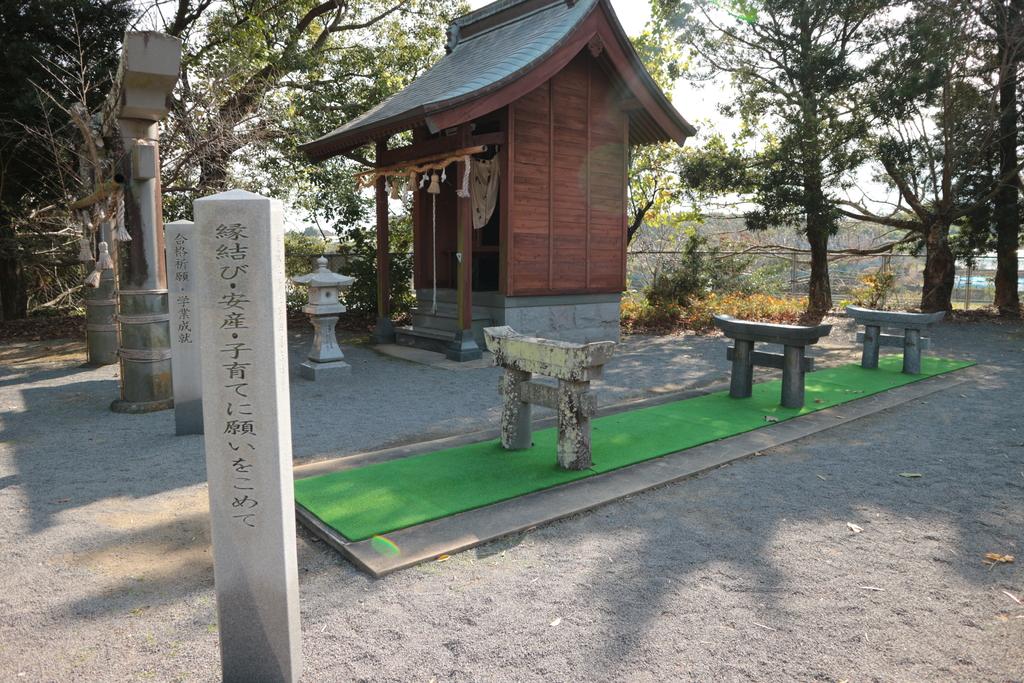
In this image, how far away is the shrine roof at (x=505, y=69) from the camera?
850 cm

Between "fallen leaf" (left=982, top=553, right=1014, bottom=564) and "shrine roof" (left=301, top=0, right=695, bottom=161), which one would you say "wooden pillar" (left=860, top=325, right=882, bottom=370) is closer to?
"shrine roof" (left=301, top=0, right=695, bottom=161)

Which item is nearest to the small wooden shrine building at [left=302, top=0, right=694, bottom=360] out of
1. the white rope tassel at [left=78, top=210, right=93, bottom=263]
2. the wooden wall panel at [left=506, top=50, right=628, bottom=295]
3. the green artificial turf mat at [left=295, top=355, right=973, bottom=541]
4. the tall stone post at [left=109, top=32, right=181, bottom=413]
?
the wooden wall panel at [left=506, top=50, right=628, bottom=295]

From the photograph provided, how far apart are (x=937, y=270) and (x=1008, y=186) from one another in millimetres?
2113

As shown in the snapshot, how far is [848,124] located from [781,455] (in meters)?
11.2

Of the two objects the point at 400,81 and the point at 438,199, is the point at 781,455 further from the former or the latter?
the point at 400,81

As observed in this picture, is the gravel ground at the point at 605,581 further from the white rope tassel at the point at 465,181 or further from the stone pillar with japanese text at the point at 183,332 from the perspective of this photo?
the white rope tassel at the point at 465,181

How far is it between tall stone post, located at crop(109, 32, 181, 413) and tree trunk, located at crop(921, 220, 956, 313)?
1486cm

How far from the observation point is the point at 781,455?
531 cm

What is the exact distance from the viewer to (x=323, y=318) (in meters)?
8.48

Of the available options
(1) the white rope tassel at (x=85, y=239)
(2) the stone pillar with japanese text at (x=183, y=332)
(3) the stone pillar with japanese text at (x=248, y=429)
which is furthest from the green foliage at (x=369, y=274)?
(3) the stone pillar with japanese text at (x=248, y=429)

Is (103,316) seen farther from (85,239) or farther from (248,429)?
(248,429)

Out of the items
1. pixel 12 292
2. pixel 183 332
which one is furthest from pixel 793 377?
pixel 12 292

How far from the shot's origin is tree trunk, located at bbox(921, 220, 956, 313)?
47.2 ft

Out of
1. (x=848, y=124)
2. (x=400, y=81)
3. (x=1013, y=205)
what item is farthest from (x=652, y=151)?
(x=1013, y=205)
